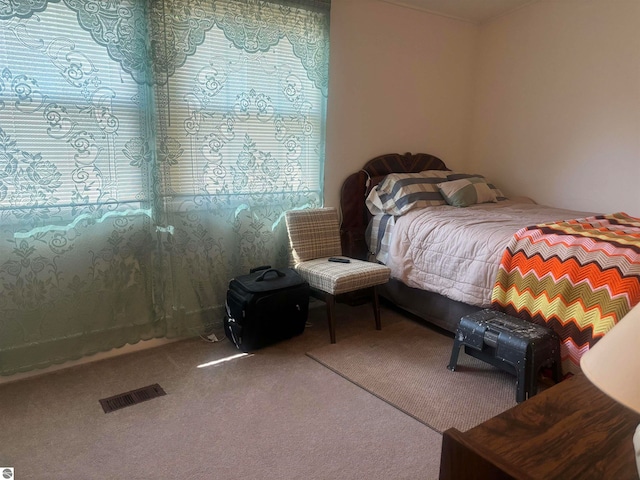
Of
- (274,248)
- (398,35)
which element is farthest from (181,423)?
(398,35)

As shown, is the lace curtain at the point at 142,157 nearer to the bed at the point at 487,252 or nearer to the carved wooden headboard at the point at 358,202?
the carved wooden headboard at the point at 358,202

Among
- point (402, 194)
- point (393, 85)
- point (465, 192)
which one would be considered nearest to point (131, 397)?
point (402, 194)

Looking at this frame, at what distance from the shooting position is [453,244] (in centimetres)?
286

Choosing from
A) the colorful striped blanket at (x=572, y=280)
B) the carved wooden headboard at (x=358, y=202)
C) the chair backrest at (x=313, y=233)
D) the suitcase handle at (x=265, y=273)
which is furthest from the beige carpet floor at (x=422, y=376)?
the carved wooden headboard at (x=358, y=202)

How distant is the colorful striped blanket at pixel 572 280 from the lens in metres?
2.12

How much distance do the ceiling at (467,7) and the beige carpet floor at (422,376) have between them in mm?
2510

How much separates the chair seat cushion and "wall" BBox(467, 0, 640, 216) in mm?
1867

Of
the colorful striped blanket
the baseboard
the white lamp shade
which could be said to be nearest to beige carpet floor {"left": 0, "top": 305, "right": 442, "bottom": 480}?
the baseboard

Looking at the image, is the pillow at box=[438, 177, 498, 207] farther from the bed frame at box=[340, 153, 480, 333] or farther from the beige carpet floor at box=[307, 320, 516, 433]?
the beige carpet floor at box=[307, 320, 516, 433]

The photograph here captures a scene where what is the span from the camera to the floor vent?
7.21 ft

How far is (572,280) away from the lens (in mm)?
2271

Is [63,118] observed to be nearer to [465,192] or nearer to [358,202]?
[358,202]

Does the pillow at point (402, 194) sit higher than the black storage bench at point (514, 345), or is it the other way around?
the pillow at point (402, 194)

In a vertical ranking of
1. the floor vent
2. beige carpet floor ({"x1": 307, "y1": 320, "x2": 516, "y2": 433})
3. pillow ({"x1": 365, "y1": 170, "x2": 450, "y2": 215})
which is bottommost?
the floor vent
